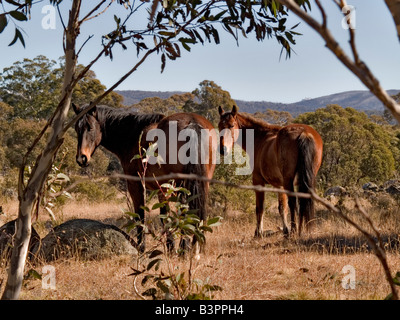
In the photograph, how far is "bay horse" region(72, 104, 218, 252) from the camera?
18.5ft

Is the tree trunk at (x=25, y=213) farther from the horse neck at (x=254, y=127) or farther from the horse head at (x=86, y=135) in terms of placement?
the horse neck at (x=254, y=127)

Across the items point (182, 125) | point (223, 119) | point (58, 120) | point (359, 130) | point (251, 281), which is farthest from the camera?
point (359, 130)

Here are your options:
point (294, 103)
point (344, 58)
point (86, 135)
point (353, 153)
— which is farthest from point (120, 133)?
point (294, 103)

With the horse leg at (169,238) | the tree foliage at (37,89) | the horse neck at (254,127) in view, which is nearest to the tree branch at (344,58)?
the horse leg at (169,238)

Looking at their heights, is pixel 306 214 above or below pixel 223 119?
below

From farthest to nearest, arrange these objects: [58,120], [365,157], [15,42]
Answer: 1. [365,157]
2. [58,120]
3. [15,42]

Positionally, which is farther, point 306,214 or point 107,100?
point 107,100

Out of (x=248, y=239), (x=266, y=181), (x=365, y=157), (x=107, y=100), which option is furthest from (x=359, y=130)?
(x=107, y=100)

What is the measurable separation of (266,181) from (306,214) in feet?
5.07

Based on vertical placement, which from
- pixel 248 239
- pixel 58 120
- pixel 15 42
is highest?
pixel 15 42

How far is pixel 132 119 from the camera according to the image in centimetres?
665

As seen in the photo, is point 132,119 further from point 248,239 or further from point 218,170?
point 218,170

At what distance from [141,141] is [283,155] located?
2408 millimetres

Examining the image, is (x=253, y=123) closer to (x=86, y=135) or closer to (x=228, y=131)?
(x=228, y=131)
